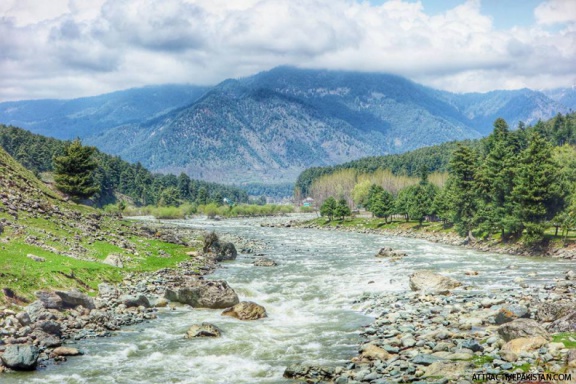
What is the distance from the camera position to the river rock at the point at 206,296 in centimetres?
3644

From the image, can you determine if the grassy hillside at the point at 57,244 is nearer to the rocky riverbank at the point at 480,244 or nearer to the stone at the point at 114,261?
the stone at the point at 114,261

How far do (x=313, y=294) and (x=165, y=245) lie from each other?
1079 inches

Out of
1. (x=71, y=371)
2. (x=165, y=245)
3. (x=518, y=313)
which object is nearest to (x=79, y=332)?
(x=71, y=371)

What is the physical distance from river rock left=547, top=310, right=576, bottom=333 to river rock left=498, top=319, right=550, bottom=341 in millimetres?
1663

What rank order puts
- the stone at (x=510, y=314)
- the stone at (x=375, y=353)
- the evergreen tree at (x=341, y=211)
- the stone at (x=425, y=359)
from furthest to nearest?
the evergreen tree at (x=341, y=211) < the stone at (x=510, y=314) < the stone at (x=375, y=353) < the stone at (x=425, y=359)

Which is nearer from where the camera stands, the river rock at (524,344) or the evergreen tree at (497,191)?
the river rock at (524,344)

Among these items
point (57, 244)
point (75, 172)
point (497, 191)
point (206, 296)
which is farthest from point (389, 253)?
point (75, 172)

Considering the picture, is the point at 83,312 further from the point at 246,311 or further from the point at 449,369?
the point at 449,369

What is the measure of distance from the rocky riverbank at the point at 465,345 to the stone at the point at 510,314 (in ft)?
0.18

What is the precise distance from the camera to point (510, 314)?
2764cm

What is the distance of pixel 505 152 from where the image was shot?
8738 cm

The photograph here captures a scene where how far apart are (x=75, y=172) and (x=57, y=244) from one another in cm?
4054

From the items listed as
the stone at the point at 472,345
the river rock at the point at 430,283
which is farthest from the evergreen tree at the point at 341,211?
the stone at the point at 472,345

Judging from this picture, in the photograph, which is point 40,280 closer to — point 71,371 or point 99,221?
point 71,371
